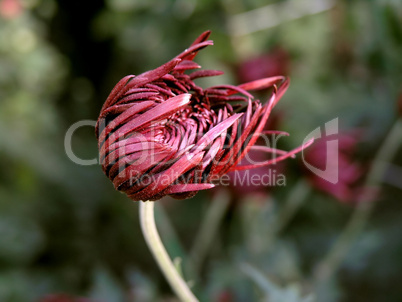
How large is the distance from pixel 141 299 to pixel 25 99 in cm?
85

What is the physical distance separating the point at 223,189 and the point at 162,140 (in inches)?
22.3

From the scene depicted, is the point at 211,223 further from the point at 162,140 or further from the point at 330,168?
the point at 162,140

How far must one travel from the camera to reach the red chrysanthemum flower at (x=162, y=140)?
21.4 inches

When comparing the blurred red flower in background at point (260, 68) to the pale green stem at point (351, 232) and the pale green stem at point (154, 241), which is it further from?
the pale green stem at point (154, 241)

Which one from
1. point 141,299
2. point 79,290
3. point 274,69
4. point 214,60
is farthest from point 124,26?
point 141,299

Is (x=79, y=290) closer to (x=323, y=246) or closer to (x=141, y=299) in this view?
(x=141, y=299)

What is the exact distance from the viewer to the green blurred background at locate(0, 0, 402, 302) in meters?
1.21

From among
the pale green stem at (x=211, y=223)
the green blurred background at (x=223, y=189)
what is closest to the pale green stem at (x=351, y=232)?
the green blurred background at (x=223, y=189)

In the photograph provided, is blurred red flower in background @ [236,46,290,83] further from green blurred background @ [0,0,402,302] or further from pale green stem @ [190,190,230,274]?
pale green stem @ [190,190,230,274]

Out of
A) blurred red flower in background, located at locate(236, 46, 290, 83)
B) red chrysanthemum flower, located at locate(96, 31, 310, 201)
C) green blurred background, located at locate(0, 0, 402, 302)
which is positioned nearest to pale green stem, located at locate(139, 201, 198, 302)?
red chrysanthemum flower, located at locate(96, 31, 310, 201)

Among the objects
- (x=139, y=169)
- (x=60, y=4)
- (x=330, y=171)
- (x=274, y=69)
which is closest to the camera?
(x=139, y=169)

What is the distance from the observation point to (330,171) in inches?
44.7

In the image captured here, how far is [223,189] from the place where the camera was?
3.65 ft

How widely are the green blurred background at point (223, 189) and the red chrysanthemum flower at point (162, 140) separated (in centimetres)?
54
